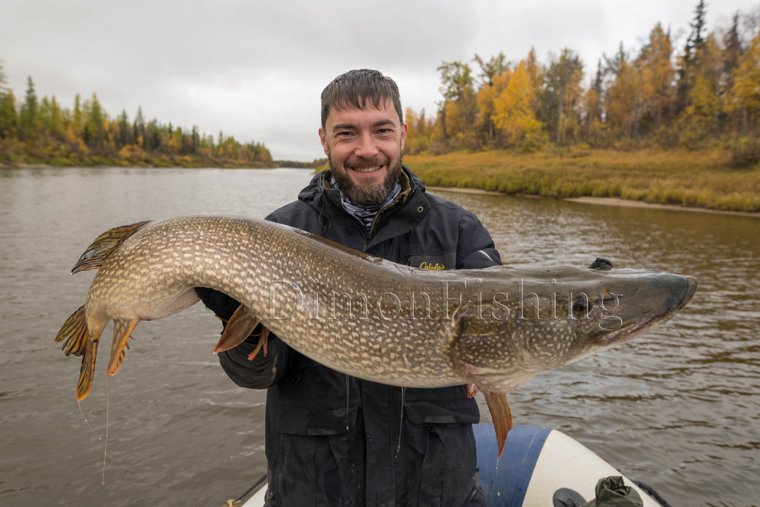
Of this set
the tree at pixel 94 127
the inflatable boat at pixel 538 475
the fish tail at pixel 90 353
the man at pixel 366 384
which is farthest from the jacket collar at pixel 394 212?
the tree at pixel 94 127

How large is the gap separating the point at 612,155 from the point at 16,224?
37.6m

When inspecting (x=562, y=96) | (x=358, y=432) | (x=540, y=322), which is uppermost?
(x=562, y=96)

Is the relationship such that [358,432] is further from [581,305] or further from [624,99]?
[624,99]

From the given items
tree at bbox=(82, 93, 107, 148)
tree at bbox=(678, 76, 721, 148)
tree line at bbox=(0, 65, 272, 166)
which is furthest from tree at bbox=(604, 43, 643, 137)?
tree at bbox=(82, 93, 107, 148)

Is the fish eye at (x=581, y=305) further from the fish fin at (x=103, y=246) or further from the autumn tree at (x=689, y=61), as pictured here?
the autumn tree at (x=689, y=61)

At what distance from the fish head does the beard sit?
0.74 metres

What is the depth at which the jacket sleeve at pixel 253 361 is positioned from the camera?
206 centimetres

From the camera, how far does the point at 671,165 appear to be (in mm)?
29797

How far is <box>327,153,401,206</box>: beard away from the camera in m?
2.43

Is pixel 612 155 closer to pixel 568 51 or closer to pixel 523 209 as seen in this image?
pixel 523 209

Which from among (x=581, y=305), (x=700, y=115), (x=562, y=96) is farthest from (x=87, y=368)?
(x=562, y=96)

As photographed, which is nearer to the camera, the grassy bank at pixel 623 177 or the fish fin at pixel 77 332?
the fish fin at pixel 77 332

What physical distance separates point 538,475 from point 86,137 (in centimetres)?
10221

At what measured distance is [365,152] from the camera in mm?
2400
